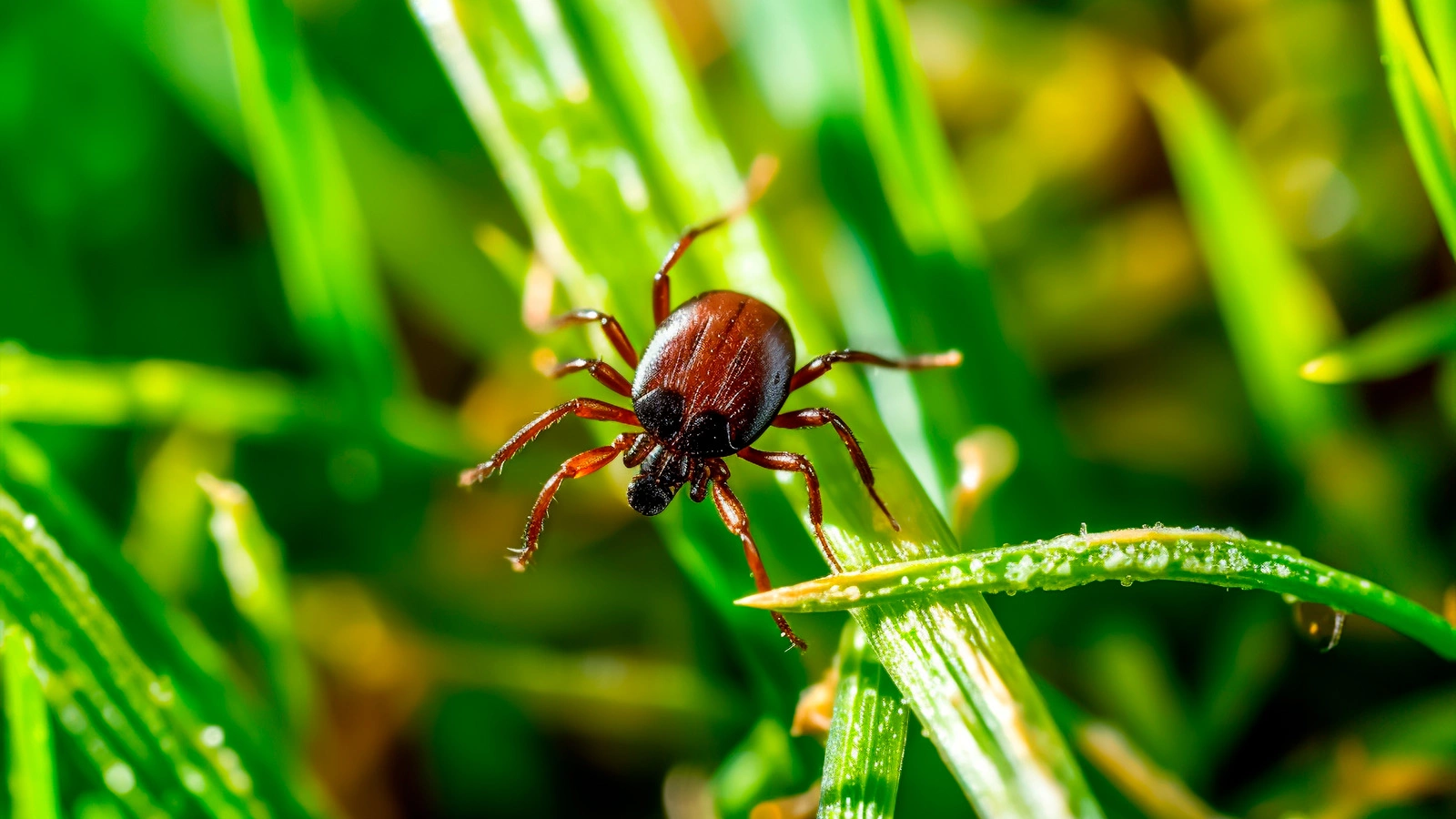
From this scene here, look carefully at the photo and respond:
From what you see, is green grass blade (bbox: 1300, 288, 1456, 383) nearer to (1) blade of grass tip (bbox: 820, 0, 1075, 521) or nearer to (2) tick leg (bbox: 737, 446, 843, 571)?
(1) blade of grass tip (bbox: 820, 0, 1075, 521)

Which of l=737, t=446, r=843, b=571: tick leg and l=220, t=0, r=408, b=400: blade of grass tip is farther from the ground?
l=220, t=0, r=408, b=400: blade of grass tip

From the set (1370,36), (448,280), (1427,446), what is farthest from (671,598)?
(1370,36)

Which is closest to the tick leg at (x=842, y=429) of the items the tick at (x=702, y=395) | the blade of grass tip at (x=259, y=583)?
the tick at (x=702, y=395)

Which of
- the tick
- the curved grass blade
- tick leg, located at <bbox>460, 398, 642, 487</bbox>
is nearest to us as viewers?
the curved grass blade

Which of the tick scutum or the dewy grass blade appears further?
the tick scutum

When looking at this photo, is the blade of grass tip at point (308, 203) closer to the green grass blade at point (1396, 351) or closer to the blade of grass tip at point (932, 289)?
the blade of grass tip at point (932, 289)

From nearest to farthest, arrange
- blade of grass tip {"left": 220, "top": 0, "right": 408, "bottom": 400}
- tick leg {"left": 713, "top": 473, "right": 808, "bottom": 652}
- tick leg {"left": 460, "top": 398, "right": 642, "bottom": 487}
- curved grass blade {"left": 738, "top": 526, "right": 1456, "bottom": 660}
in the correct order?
curved grass blade {"left": 738, "top": 526, "right": 1456, "bottom": 660} < tick leg {"left": 713, "top": 473, "right": 808, "bottom": 652} < tick leg {"left": 460, "top": 398, "right": 642, "bottom": 487} < blade of grass tip {"left": 220, "top": 0, "right": 408, "bottom": 400}

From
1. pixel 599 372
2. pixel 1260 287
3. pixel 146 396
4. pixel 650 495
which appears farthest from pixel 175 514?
pixel 1260 287

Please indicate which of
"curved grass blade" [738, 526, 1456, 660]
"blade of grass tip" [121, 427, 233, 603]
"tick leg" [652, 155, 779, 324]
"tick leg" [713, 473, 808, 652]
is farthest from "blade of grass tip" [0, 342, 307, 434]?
"curved grass blade" [738, 526, 1456, 660]
